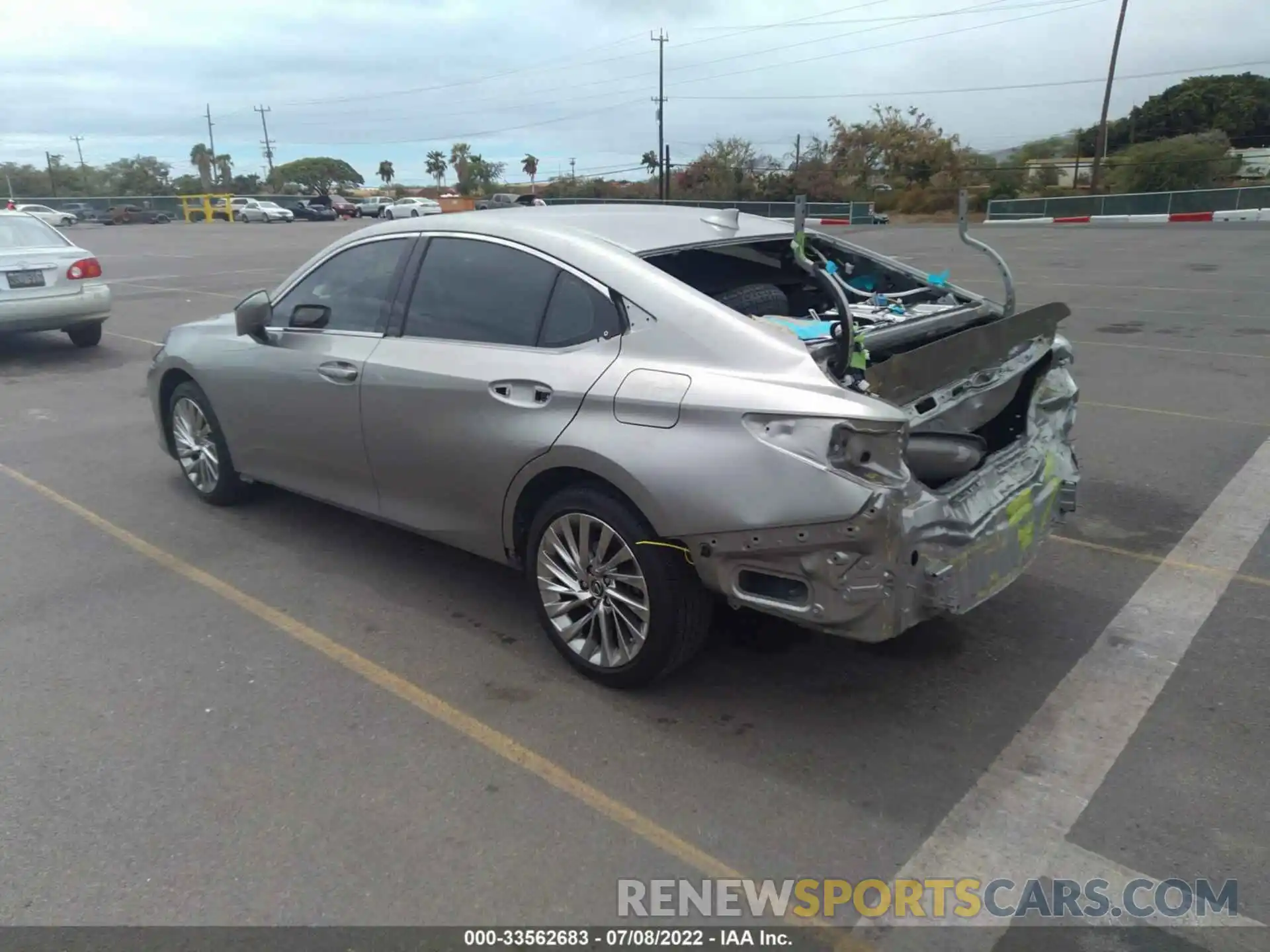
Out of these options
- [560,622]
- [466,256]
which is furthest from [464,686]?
[466,256]

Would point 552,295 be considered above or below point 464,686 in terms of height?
above

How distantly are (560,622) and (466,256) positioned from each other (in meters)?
1.65

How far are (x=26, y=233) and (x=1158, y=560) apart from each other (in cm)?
1144

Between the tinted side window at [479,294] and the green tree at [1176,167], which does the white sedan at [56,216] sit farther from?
the green tree at [1176,167]

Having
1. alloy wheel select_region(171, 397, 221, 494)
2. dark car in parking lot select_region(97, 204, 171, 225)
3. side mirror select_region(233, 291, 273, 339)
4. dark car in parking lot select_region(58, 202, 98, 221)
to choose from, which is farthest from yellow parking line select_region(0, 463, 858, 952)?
dark car in parking lot select_region(58, 202, 98, 221)

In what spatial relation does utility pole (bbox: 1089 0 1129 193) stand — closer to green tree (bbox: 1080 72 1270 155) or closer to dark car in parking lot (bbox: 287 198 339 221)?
green tree (bbox: 1080 72 1270 155)

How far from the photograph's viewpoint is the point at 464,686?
3.74 metres

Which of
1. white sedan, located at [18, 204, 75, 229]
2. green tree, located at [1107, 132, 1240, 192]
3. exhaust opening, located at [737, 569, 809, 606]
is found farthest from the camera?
white sedan, located at [18, 204, 75, 229]

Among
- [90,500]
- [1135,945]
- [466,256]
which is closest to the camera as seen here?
[1135,945]

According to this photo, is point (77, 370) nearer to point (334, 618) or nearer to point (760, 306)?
point (334, 618)

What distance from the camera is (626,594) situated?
138 inches

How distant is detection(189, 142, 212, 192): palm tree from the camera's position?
97688 mm

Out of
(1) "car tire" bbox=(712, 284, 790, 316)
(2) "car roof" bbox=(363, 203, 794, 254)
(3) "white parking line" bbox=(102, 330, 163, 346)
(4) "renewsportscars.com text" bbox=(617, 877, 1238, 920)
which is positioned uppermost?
(2) "car roof" bbox=(363, 203, 794, 254)

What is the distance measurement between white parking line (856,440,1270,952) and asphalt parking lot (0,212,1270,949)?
0.01m
